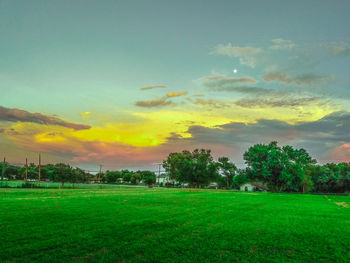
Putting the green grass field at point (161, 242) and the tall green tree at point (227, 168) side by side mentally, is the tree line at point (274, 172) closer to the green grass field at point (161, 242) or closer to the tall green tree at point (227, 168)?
the tall green tree at point (227, 168)

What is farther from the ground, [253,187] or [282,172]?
[282,172]

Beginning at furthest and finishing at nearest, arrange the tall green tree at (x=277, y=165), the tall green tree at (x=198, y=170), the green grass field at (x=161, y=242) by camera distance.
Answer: the tall green tree at (x=198, y=170) → the tall green tree at (x=277, y=165) → the green grass field at (x=161, y=242)

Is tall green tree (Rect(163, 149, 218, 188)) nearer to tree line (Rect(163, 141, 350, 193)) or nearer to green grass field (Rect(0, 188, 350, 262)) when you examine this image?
tree line (Rect(163, 141, 350, 193))

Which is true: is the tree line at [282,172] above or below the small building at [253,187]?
above

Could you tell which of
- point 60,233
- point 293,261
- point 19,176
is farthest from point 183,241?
point 19,176

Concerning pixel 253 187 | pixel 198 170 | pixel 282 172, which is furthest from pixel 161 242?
pixel 253 187

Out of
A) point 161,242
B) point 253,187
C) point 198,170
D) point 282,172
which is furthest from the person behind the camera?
point 253,187

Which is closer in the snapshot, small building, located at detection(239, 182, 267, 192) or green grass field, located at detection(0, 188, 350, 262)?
green grass field, located at detection(0, 188, 350, 262)

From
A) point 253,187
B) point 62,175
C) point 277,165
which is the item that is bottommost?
point 253,187

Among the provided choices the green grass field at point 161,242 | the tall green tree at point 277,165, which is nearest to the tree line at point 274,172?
the tall green tree at point 277,165

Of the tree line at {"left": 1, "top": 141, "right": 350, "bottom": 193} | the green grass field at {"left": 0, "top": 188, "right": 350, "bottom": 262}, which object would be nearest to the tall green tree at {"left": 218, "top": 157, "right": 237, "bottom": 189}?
the tree line at {"left": 1, "top": 141, "right": 350, "bottom": 193}

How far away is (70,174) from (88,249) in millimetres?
81221

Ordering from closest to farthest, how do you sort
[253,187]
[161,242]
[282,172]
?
[161,242] < [282,172] < [253,187]

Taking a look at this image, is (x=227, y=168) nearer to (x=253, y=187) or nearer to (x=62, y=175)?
(x=253, y=187)
